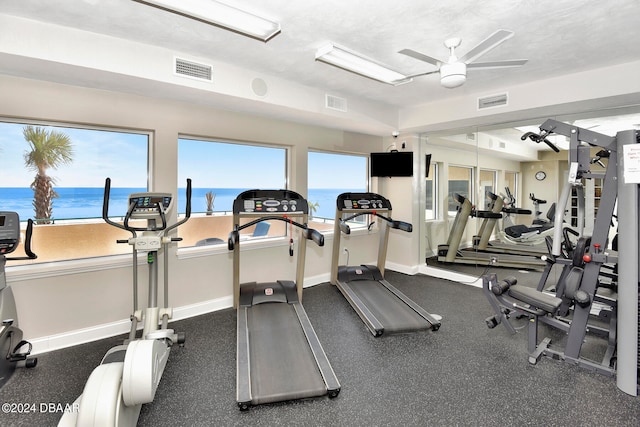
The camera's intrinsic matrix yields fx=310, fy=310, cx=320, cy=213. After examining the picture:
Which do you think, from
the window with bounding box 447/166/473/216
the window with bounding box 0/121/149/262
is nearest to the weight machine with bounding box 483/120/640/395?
the window with bounding box 447/166/473/216

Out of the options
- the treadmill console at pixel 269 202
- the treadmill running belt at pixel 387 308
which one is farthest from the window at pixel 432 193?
the treadmill console at pixel 269 202

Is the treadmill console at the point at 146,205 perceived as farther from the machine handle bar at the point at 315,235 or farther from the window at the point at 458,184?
the window at the point at 458,184

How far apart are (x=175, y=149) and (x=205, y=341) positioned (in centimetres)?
218

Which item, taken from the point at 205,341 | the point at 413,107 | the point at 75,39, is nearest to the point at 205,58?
the point at 75,39

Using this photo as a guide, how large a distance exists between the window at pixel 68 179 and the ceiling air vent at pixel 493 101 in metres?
4.24

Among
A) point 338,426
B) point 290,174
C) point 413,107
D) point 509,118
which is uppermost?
point 413,107

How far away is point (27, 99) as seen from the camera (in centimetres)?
284

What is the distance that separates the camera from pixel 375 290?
433cm

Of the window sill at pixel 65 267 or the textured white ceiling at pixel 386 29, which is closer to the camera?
the textured white ceiling at pixel 386 29

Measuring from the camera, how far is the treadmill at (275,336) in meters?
2.29

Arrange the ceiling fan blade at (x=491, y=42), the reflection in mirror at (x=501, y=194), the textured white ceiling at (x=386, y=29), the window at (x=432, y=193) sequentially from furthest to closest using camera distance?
the window at (x=432, y=193) < the reflection in mirror at (x=501, y=194) < the textured white ceiling at (x=386, y=29) < the ceiling fan blade at (x=491, y=42)

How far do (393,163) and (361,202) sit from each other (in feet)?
4.56

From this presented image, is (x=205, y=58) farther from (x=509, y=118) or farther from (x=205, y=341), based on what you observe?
(x=509, y=118)

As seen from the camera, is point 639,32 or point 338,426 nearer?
point 338,426
